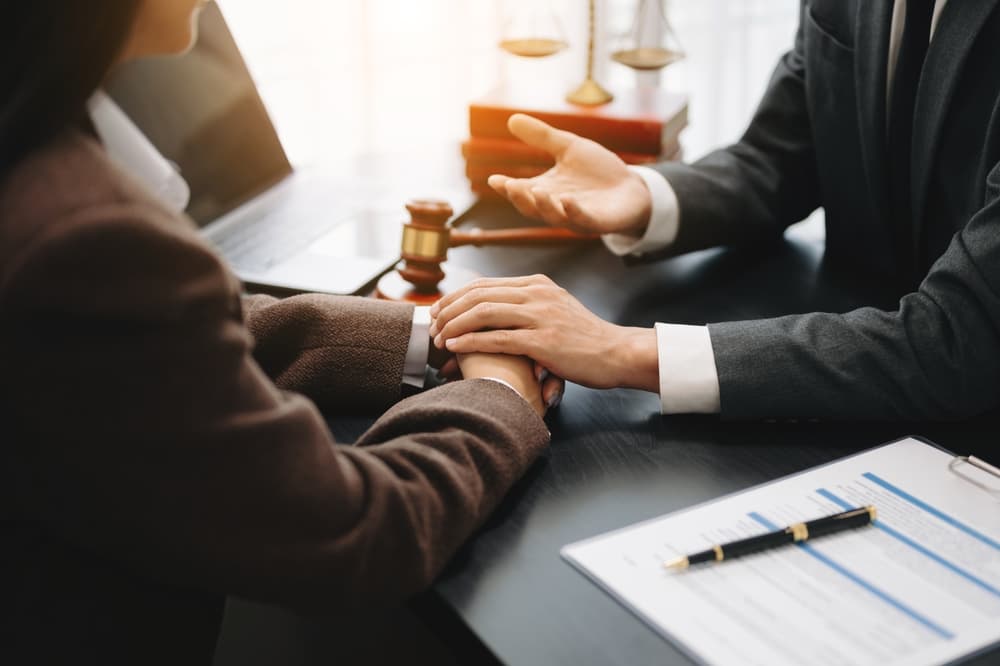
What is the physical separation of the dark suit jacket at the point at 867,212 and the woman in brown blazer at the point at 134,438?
394 millimetres

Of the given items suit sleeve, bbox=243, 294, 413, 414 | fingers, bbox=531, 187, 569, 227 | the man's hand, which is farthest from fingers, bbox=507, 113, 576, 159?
suit sleeve, bbox=243, 294, 413, 414

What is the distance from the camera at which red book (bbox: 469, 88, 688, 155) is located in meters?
1.56

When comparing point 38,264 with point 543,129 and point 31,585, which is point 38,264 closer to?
point 31,585

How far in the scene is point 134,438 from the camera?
0.61 meters

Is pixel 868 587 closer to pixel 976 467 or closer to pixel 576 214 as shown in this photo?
pixel 976 467

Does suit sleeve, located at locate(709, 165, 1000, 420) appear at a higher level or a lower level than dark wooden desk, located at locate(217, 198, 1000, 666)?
higher

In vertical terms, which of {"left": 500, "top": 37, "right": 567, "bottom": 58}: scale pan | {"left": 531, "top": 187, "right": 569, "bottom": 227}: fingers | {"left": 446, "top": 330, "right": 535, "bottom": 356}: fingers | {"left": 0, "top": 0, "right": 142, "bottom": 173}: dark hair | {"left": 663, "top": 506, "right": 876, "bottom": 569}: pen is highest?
{"left": 0, "top": 0, "right": 142, "bottom": 173}: dark hair

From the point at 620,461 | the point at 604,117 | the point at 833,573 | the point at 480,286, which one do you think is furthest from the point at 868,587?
the point at 604,117

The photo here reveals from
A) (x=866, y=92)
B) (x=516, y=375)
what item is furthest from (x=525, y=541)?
(x=866, y=92)

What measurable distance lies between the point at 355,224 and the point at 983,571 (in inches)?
38.8

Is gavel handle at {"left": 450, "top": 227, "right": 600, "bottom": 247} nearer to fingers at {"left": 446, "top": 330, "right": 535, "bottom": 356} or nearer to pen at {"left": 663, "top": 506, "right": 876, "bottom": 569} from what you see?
fingers at {"left": 446, "top": 330, "right": 535, "bottom": 356}

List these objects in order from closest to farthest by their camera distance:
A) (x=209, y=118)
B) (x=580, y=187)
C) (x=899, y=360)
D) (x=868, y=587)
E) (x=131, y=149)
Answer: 1. (x=868, y=587)
2. (x=899, y=360)
3. (x=131, y=149)
4. (x=580, y=187)
5. (x=209, y=118)

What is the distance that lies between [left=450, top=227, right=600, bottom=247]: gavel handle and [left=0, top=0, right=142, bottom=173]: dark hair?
0.81 m

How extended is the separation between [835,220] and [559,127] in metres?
0.45
